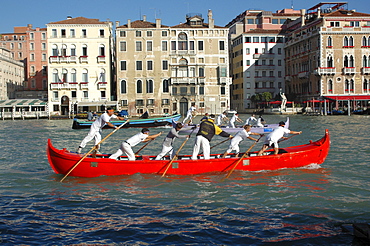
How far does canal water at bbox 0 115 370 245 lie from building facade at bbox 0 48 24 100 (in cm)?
5199

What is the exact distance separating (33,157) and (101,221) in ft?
30.2

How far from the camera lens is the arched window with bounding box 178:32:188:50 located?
52.6m

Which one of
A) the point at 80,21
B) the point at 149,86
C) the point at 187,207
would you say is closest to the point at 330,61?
the point at 149,86

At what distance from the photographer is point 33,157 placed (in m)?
15.8

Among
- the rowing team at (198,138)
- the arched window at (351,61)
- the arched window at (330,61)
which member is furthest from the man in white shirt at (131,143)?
the arched window at (351,61)

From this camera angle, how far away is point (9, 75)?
6309 cm

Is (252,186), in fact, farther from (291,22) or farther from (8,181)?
(291,22)

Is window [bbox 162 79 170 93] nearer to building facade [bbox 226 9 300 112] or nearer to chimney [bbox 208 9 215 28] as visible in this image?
chimney [bbox 208 9 215 28]

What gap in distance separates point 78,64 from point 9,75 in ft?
53.6

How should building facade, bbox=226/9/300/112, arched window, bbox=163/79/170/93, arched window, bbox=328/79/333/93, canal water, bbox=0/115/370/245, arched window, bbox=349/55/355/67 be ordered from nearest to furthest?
1. canal water, bbox=0/115/370/245
2. arched window, bbox=328/79/333/93
3. arched window, bbox=349/55/355/67
4. arched window, bbox=163/79/170/93
5. building facade, bbox=226/9/300/112

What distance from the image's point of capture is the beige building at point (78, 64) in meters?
52.1

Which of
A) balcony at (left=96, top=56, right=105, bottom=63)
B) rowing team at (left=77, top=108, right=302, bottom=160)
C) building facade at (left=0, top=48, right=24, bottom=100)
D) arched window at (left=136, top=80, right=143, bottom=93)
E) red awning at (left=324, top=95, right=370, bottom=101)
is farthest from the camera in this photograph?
building facade at (left=0, top=48, right=24, bottom=100)

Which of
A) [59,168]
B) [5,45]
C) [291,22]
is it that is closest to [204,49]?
[291,22]

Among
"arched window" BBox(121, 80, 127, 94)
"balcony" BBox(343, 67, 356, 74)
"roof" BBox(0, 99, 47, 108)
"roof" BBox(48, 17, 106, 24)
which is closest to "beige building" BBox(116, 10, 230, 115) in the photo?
"arched window" BBox(121, 80, 127, 94)
